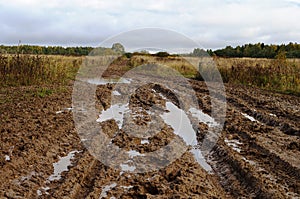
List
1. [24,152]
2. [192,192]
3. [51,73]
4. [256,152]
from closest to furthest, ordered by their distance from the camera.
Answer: [192,192], [24,152], [256,152], [51,73]

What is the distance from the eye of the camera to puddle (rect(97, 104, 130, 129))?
28.1 feet

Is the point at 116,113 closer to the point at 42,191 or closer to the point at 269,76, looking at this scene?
the point at 42,191

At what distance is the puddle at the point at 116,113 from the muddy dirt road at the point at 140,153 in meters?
0.35

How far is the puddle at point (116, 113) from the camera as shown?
337 inches

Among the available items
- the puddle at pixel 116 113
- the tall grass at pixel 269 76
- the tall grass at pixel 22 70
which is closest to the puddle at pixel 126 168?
the puddle at pixel 116 113

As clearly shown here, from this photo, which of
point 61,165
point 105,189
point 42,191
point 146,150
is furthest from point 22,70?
point 105,189

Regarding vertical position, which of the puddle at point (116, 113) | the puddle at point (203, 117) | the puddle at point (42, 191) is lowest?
the puddle at point (203, 117)

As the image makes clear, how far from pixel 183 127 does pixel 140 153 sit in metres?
2.26

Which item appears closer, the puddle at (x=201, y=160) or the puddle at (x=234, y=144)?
the puddle at (x=201, y=160)

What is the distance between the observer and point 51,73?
613 inches

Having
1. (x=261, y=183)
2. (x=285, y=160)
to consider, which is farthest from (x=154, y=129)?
(x=261, y=183)

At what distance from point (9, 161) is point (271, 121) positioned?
5696 mm

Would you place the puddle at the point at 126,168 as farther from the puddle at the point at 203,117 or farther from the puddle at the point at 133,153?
the puddle at the point at 203,117

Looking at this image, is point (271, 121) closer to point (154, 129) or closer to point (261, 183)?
point (154, 129)
